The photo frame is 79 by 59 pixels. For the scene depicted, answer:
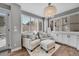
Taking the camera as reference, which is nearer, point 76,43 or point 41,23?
point 76,43

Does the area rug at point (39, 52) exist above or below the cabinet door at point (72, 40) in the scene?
below

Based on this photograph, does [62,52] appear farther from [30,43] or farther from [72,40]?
[30,43]

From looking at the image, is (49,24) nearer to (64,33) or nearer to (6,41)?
(64,33)

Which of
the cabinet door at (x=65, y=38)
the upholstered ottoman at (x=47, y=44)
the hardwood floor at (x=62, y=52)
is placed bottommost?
the hardwood floor at (x=62, y=52)

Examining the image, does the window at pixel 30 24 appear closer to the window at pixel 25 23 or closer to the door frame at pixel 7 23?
the window at pixel 25 23

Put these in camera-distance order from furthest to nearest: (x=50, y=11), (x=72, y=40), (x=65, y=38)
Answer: (x=65, y=38) < (x=72, y=40) < (x=50, y=11)

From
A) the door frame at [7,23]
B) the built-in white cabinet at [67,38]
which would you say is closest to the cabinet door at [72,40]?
the built-in white cabinet at [67,38]

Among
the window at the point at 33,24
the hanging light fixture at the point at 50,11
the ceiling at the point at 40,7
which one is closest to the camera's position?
the hanging light fixture at the point at 50,11

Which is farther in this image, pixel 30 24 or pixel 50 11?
pixel 30 24

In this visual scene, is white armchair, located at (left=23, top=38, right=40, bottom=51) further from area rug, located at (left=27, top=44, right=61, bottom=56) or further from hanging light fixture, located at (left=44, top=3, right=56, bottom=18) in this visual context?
hanging light fixture, located at (left=44, top=3, right=56, bottom=18)

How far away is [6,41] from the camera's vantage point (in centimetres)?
213

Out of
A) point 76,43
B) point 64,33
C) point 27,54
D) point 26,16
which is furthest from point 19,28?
point 76,43

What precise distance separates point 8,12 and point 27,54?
4.27 ft

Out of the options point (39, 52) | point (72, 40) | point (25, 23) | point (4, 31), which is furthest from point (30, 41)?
point (72, 40)
